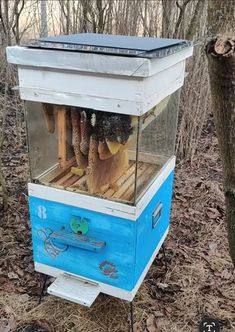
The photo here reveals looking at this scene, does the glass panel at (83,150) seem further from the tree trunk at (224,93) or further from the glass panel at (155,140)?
the tree trunk at (224,93)

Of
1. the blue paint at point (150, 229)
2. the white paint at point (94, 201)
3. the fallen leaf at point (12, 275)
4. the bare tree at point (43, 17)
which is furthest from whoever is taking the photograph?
the bare tree at point (43, 17)

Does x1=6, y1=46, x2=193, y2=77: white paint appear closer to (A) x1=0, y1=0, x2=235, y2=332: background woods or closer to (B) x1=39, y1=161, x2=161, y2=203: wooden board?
(A) x1=0, y1=0, x2=235, y2=332: background woods

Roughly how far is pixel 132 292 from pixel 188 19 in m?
2.69

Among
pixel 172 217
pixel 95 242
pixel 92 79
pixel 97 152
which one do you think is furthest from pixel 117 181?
pixel 172 217

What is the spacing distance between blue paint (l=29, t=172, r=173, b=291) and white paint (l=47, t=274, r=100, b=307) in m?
0.04

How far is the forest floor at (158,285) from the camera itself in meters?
1.86

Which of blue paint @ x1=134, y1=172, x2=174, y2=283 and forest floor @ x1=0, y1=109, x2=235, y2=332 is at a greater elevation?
blue paint @ x1=134, y1=172, x2=174, y2=283

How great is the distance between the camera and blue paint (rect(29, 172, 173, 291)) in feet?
4.87

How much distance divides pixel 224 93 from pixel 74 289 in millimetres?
1171

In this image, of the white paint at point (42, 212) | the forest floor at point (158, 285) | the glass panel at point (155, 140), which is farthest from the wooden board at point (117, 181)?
the forest floor at point (158, 285)

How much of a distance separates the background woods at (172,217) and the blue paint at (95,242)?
382mm

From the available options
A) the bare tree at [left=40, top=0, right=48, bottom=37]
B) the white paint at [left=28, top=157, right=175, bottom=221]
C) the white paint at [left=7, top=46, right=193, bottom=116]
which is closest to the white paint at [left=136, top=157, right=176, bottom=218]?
the white paint at [left=28, top=157, right=175, bottom=221]

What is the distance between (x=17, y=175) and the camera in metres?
2.94

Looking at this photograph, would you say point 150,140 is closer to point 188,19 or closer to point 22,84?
point 22,84
